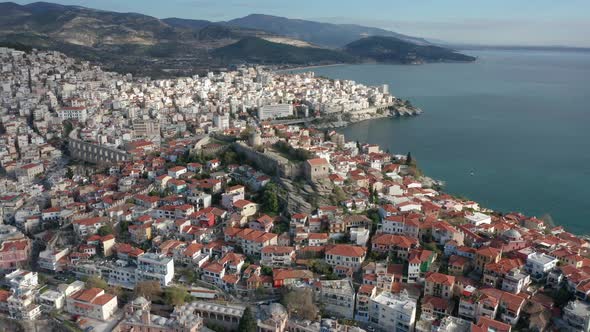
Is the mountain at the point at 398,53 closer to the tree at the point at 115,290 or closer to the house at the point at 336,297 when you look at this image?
the house at the point at 336,297

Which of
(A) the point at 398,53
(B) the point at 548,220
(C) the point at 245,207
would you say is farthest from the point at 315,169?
(A) the point at 398,53

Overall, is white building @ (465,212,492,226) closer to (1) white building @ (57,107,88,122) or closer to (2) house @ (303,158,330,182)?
(2) house @ (303,158,330,182)

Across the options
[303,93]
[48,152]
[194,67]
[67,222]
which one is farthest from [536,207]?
[194,67]

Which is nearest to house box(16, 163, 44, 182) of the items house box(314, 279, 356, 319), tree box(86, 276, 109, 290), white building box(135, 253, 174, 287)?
tree box(86, 276, 109, 290)

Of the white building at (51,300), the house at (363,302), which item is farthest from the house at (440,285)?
the white building at (51,300)

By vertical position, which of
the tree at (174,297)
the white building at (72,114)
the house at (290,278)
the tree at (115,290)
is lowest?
the tree at (115,290)

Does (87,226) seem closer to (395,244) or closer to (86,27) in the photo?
(395,244)

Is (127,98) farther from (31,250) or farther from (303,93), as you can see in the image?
(31,250)
